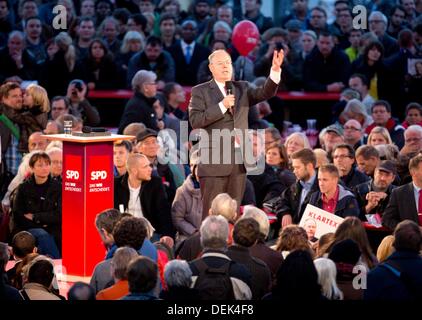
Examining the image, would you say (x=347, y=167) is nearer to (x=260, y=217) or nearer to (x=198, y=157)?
(x=198, y=157)

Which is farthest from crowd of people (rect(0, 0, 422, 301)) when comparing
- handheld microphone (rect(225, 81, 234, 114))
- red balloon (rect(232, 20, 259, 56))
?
handheld microphone (rect(225, 81, 234, 114))

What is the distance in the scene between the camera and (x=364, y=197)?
33.8 ft

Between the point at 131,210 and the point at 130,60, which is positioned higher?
the point at 130,60

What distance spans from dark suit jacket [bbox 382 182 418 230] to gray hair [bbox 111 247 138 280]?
273 centimetres

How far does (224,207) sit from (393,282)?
1568mm

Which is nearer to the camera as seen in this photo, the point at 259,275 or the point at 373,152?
the point at 259,275

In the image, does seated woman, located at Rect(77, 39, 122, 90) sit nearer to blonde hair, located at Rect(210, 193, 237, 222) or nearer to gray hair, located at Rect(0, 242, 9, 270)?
blonde hair, located at Rect(210, 193, 237, 222)

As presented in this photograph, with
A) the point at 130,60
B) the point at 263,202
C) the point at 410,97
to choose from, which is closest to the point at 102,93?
the point at 130,60

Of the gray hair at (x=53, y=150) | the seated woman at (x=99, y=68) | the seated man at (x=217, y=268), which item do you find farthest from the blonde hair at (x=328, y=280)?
the seated woman at (x=99, y=68)

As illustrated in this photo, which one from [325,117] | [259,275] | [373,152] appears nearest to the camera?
[259,275]

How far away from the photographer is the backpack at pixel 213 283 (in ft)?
24.3

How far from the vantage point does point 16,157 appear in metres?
12.3
